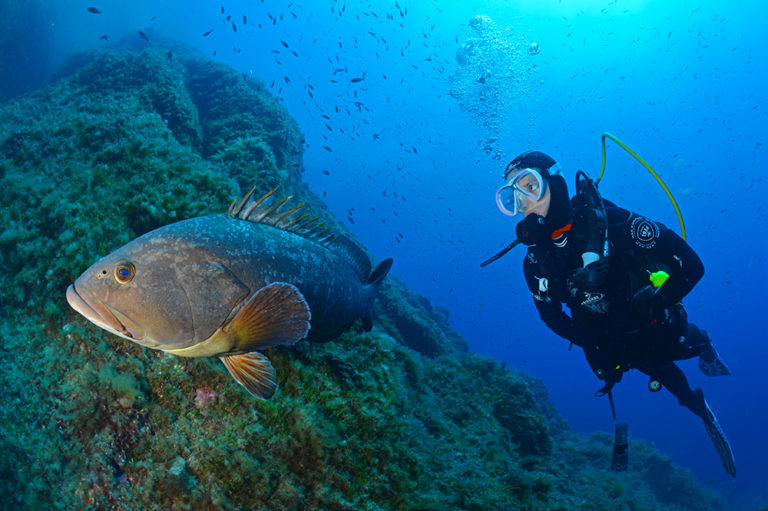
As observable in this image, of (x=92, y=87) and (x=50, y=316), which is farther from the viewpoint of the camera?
(x=92, y=87)

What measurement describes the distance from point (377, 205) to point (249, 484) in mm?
150667

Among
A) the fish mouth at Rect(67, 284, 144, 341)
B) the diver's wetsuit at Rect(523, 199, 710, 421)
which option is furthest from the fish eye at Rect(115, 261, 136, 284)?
the diver's wetsuit at Rect(523, 199, 710, 421)

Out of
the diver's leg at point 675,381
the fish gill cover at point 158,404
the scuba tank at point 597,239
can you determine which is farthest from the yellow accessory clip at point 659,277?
the fish gill cover at point 158,404

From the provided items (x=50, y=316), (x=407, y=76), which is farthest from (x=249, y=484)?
(x=407, y=76)

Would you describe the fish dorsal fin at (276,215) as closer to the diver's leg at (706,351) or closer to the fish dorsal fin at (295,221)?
the fish dorsal fin at (295,221)

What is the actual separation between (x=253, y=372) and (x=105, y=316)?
30.4 inches

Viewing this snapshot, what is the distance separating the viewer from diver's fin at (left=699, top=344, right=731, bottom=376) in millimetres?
4754

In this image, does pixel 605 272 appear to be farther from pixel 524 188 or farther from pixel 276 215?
pixel 276 215

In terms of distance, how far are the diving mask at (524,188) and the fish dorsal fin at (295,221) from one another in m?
2.32

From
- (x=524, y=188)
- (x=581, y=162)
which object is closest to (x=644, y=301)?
(x=524, y=188)

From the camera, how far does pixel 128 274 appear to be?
162 cm

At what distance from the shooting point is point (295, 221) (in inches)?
96.5

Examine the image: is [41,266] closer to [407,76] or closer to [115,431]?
[115,431]

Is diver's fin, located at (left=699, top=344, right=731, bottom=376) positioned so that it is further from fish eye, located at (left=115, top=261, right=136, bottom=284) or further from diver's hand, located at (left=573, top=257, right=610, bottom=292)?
fish eye, located at (left=115, top=261, right=136, bottom=284)
